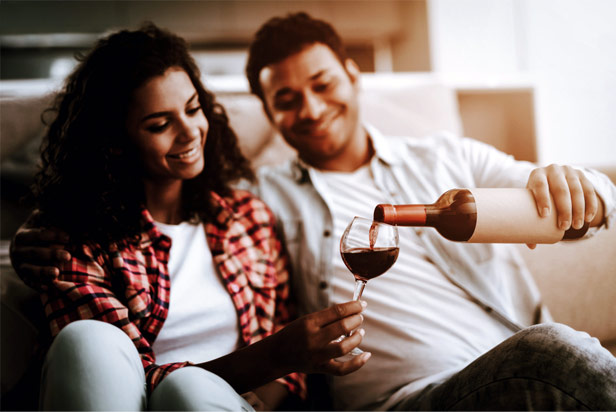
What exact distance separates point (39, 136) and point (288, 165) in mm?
626

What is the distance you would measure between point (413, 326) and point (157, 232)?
0.53 metres

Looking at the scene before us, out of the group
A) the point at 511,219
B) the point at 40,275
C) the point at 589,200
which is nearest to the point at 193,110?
the point at 40,275

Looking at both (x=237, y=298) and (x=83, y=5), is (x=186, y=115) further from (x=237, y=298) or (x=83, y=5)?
(x=83, y=5)

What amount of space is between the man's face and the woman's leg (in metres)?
0.64

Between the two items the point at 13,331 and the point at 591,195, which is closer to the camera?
the point at 591,195

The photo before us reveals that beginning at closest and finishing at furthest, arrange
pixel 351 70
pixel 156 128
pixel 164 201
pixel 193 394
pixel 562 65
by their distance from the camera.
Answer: pixel 193 394, pixel 156 128, pixel 164 201, pixel 351 70, pixel 562 65

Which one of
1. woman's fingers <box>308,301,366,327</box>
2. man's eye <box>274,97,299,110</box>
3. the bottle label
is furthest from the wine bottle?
man's eye <box>274,97,299,110</box>

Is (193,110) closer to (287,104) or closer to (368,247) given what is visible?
(287,104)

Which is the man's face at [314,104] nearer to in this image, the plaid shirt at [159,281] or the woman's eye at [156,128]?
the plaid shirt at [159,281]

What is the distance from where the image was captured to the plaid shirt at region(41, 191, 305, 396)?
0.79 meters

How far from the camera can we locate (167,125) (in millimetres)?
902

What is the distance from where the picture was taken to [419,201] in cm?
105

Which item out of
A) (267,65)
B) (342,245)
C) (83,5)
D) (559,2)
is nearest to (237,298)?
(342,245)

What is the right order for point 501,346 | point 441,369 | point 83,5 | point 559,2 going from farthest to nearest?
point 83,5
point 559,2
point 441,369
point 501,346
